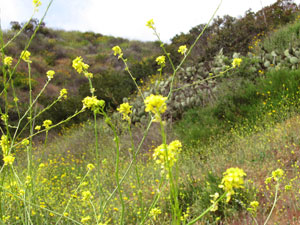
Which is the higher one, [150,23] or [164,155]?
[150,23]

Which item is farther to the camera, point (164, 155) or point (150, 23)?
point (150, 23)

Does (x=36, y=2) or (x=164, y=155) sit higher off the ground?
(x=36, y=2)

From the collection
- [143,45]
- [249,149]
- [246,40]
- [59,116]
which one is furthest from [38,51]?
[249,149]

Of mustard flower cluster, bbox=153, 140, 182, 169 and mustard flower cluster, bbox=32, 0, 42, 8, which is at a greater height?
mustard flower cluster, bbox=32, 0, 42, 8

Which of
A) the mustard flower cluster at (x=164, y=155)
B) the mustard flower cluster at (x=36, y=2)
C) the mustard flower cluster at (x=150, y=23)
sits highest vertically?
the mustard flower cluster at (x=36, y=2)

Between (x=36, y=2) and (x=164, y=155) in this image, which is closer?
(x=164, y=155)

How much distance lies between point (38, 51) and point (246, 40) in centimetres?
1145

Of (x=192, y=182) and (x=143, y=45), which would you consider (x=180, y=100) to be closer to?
(x=192, y=182)

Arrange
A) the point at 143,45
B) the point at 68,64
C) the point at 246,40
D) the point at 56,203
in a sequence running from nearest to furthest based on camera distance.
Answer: the point at 56,203
the point at 246,40
the point at 68,64
the point at 143,45

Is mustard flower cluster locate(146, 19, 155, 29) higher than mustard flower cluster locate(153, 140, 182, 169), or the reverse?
mustard flower cluster locate(146, 19, 155, 29)

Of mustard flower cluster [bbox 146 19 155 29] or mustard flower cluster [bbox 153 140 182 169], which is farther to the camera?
mustard flower cluster [bbox 146 19 155 29]

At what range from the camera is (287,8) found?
9352 mm

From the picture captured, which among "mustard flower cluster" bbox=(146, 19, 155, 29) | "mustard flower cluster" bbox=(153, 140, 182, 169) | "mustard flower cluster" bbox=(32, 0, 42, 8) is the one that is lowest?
"mustard flower cluster" bbox=(153, 140, 182, 169)

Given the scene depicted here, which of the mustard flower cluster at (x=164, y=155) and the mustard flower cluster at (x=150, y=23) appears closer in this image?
the mustard flower cluster at (x=164, y=155)
